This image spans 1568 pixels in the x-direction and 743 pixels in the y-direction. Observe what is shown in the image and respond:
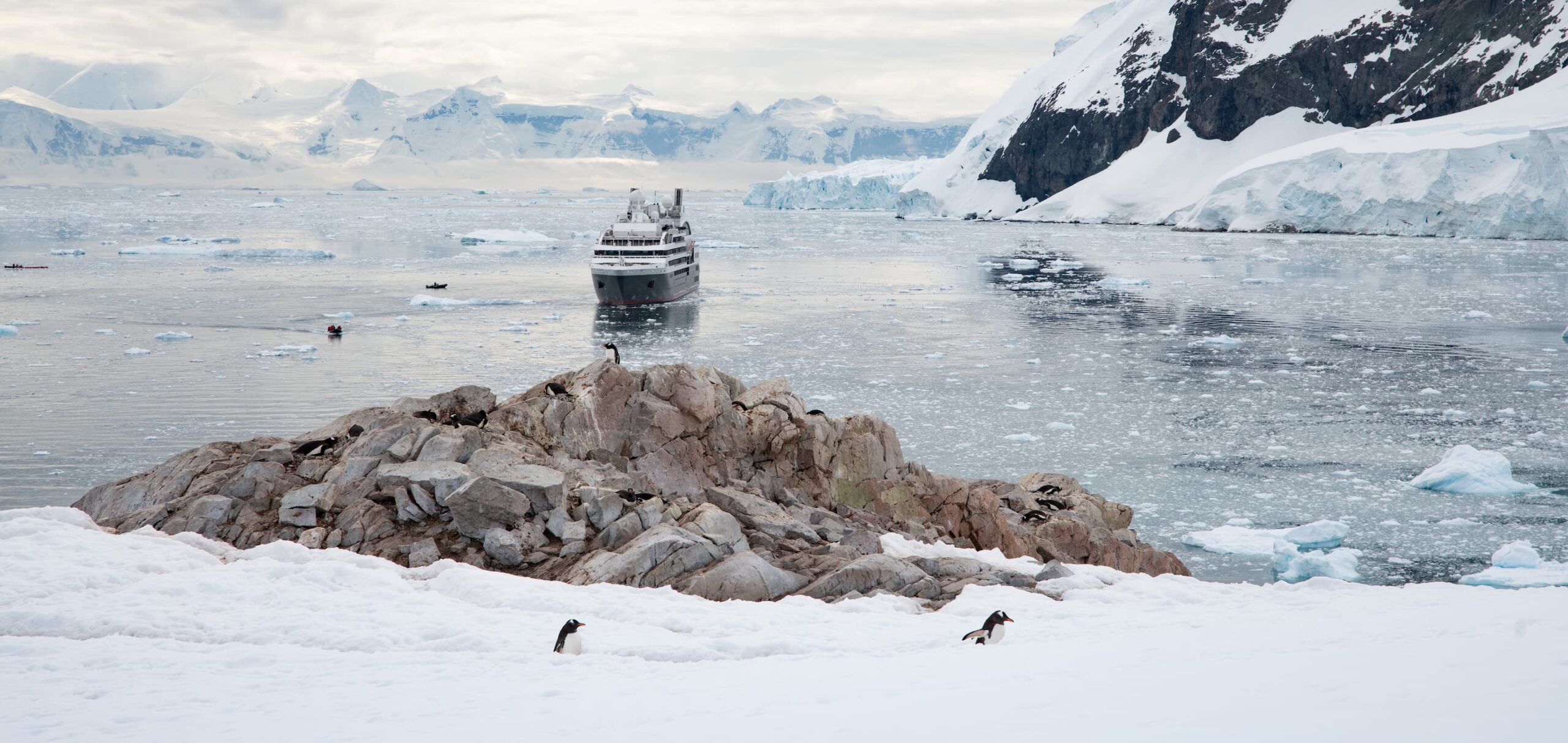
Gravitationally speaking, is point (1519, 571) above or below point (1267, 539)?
above

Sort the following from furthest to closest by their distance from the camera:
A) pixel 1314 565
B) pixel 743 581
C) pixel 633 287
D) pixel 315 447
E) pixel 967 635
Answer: pixel 633 287, pixel 1314 565, pixel 315 447, pixel 743 581, pixel 967 635

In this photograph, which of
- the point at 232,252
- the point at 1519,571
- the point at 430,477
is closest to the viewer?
the point at 430,477

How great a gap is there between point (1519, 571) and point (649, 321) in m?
30.7

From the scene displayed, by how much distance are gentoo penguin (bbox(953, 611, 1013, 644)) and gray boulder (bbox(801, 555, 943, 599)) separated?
175cm

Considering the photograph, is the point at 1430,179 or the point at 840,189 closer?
the point at 1430,179

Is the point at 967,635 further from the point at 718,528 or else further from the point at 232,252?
the point at 232,252

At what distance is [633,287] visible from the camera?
4497 centimetres

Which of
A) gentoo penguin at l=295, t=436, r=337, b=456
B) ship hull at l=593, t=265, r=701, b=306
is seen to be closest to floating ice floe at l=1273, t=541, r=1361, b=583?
gentoo penguin at l=295, t=436, r=337, b=456

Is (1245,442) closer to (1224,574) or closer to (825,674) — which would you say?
(1224,574)

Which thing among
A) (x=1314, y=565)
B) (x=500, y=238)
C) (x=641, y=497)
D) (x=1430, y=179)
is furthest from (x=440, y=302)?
(x=1430, y=179)

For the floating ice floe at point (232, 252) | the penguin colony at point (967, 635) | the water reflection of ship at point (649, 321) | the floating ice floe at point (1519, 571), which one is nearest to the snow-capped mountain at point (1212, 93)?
the water reflection of ship at point (649, 321)

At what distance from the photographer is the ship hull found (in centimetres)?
4466

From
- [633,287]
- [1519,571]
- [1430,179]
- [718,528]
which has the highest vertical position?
[1430,179]

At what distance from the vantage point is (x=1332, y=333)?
3547cm
